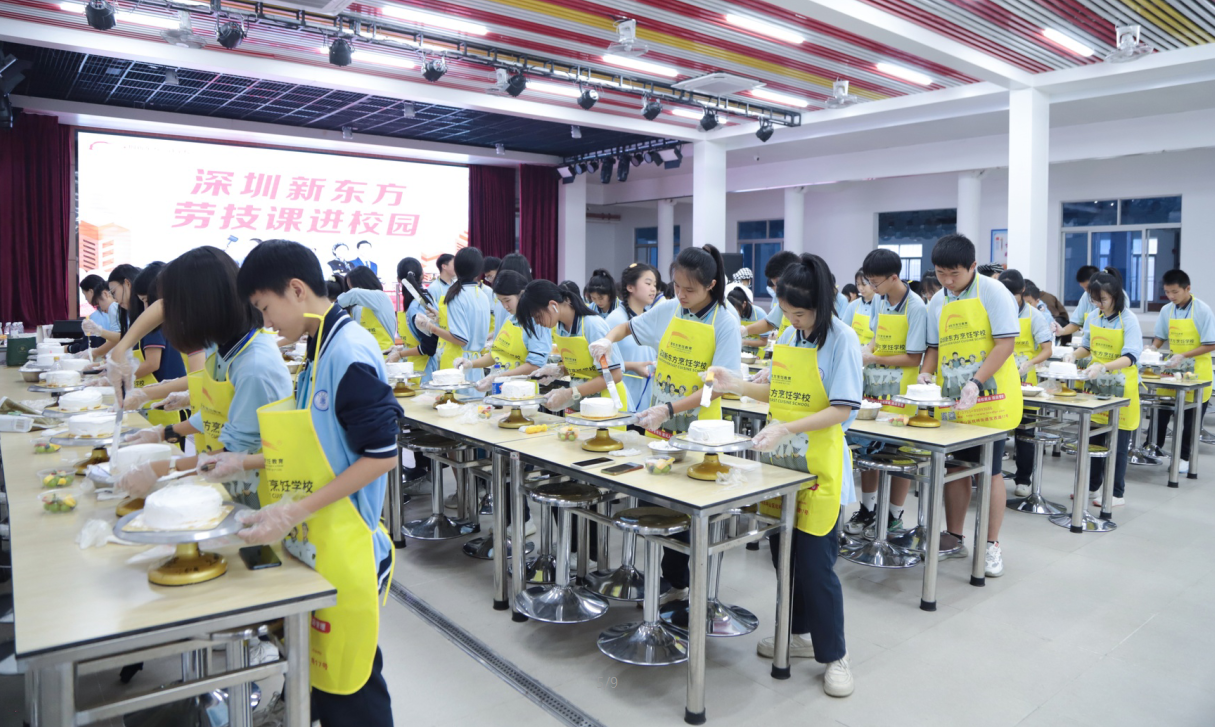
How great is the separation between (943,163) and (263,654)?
10.1 metres

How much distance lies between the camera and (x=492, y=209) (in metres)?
12.7

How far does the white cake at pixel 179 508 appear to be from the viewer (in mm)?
1505

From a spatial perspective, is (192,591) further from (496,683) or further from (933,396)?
(933,396)

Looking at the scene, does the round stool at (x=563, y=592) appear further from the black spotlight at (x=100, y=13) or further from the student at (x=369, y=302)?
the black spotlight at (x=100, y=13)

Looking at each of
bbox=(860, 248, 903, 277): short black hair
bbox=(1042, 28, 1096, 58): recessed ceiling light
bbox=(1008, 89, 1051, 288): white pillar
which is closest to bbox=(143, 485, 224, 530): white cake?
bbox=(860, 248, 903, 277): short black hair

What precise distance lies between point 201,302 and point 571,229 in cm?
1165

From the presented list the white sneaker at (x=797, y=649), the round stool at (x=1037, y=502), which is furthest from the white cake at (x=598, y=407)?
the round stool at (x=1037, y=502)

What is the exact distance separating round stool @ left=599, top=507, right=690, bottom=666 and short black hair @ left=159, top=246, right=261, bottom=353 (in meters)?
1.36

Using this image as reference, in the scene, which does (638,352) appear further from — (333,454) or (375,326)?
(333,454)

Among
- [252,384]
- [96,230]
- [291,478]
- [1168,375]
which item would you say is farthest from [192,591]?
[96,230]

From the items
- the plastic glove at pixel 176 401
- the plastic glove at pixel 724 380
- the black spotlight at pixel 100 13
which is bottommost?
the plastic glove at pixel 176 401

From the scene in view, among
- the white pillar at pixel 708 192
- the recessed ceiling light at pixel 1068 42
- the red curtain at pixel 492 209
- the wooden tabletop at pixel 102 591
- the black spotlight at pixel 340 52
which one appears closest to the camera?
the wooden tabletop at pixel 102 591

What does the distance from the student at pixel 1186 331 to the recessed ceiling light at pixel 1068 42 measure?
2.13 meters

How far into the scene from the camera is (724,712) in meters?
2.49
